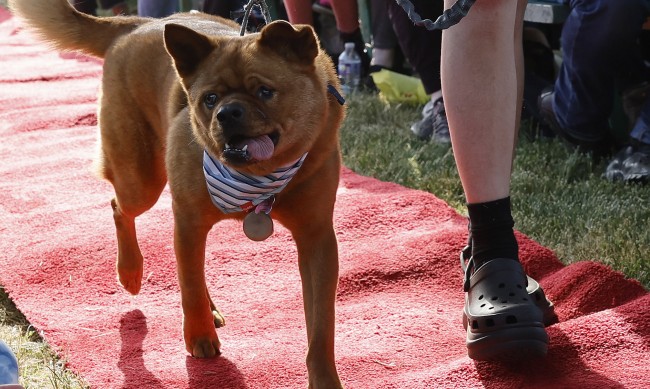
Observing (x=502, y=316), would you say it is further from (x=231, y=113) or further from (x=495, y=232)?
(x=231, y=113)

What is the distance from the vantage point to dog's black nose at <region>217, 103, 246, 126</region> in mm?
2041

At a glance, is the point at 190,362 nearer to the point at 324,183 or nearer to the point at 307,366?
the point at 307,366

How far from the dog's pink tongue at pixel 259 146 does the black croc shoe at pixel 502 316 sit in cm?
73

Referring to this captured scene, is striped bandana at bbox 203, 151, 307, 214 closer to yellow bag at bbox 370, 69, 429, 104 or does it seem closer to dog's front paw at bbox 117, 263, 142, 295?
dog's front paw at bbox 117, 263, 142, 295

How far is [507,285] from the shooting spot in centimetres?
244

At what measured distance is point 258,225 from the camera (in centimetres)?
237

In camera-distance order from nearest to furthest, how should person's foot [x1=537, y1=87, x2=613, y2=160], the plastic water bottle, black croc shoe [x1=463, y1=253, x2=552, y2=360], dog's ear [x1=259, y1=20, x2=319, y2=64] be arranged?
dog's ear [x1=259, y1=20, x2=319, y2=64], black croc shoe [x1=463, y1=253, x2=552, y2=360], person's foot [x1=537, y1=87, x2=613, y2=160], the plastic water bottle

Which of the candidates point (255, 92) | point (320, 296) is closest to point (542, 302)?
point (320, 296)

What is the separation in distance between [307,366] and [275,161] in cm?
52

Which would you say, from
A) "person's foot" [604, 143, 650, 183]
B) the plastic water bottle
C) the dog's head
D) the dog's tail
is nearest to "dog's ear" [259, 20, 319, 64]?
the dog's head

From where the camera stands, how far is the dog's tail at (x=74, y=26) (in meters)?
3.03

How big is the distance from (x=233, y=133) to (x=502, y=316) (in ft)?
2.76

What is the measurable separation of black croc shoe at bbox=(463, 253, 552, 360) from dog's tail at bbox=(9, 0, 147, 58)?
1.43 m

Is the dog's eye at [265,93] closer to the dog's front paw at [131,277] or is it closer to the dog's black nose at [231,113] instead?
the dog's black nose at [231,113]
